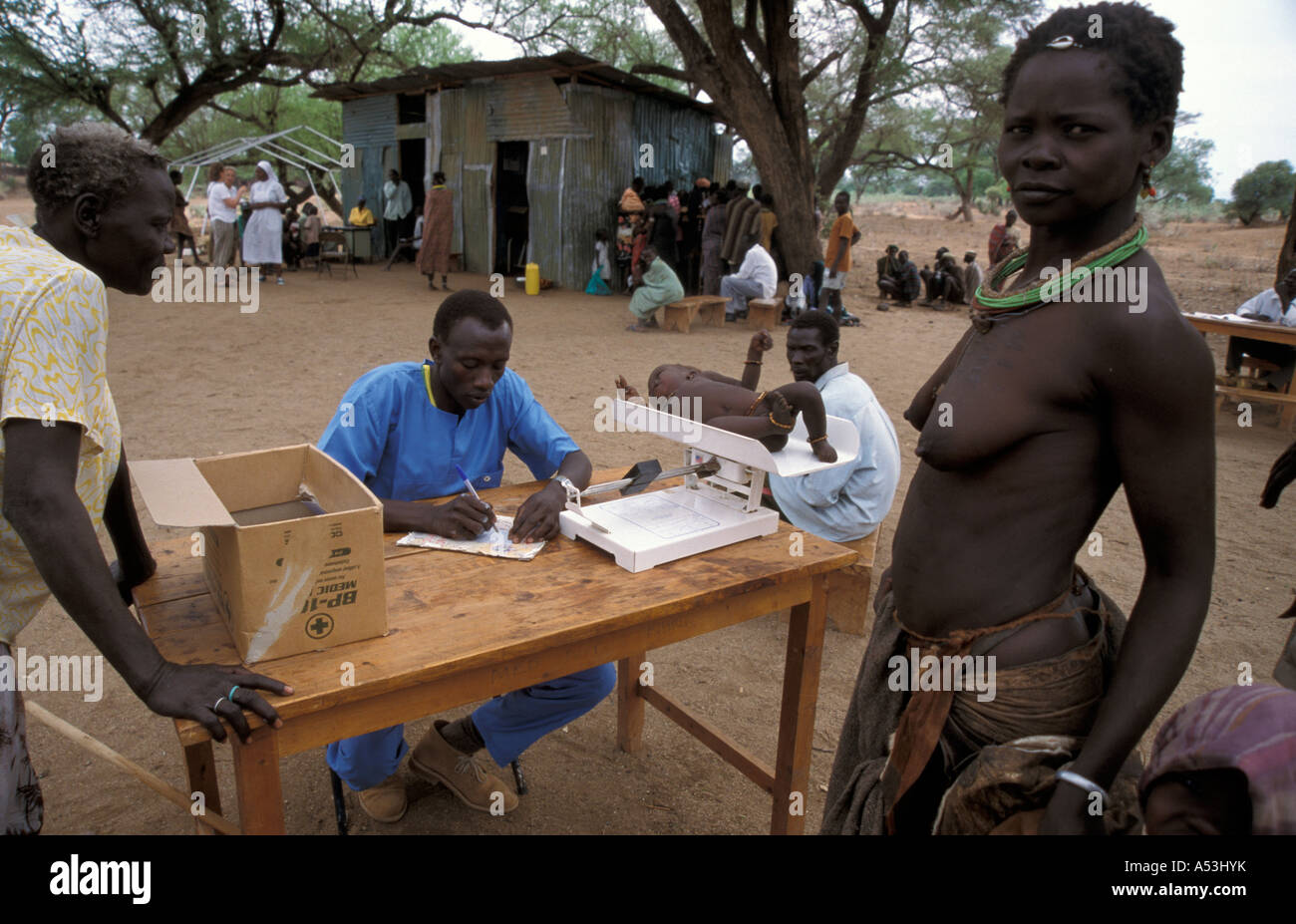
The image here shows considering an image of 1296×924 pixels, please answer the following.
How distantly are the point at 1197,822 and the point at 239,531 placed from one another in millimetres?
1456

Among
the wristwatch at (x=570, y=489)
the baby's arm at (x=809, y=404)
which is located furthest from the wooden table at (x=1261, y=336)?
the wristwatch at (x=570, y=489)

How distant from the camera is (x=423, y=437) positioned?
2.48 meters

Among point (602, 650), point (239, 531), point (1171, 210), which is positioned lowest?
point (602, 650)

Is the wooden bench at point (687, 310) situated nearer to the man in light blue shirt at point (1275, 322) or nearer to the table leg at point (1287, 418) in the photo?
the man in light blue shirt at point (1275, 322)

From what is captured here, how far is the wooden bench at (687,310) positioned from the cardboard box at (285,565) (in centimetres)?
878

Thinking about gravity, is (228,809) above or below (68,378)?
below

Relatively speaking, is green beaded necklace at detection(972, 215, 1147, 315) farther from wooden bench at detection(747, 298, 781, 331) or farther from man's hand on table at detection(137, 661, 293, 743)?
wooden bench at detection(747, 298, 781, 331)

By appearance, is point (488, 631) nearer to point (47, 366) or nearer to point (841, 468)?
point (47, 366)

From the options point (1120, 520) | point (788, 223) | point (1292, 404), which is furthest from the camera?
point (788, 223)

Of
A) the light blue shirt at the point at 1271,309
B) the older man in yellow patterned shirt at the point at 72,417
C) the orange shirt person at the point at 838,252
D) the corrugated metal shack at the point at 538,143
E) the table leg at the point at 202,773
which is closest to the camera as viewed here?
the older man in yellow patterned shirt at the point at 72,417

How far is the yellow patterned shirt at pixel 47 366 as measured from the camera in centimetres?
132

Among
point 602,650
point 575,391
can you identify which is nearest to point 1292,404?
point 575,391
